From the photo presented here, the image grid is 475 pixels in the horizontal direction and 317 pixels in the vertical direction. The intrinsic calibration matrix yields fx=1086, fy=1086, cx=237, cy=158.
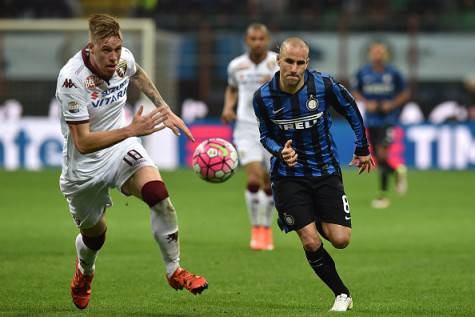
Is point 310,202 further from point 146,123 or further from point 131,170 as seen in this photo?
point 146,123

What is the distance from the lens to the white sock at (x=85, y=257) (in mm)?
8336

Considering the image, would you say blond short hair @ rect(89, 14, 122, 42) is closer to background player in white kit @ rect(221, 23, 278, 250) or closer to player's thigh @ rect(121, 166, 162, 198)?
player's thigh @ rect(121, 166, 162, 198)

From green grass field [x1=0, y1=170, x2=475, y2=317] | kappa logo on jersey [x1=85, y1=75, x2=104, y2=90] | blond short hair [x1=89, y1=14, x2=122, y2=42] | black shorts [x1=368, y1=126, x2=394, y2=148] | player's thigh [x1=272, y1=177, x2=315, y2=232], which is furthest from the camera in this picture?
black shorts [x1=368, y1=126, x2=394, y2=148]

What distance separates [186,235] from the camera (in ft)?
43.5

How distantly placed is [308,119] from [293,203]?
0.63 m

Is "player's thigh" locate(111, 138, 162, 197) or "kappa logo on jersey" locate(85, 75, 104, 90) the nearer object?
"kappa logo on jersey" locate(85, 75, 104, 90)

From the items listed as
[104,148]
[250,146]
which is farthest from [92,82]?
[250,146]

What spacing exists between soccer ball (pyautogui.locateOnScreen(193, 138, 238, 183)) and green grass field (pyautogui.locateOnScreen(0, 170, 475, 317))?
0.98 meters

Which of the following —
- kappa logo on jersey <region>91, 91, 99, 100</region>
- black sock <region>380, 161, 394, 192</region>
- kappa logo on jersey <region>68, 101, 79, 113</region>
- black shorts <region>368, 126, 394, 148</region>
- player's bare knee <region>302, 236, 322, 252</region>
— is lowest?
black sock <region>380, 161, 394, 192</region>

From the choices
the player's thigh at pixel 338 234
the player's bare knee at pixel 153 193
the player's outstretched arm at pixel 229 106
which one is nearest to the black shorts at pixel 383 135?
the player's outstretched arm at pixel 229 106

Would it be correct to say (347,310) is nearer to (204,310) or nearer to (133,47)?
(204,310)

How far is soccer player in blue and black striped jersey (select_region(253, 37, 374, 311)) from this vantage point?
7832 millimetres

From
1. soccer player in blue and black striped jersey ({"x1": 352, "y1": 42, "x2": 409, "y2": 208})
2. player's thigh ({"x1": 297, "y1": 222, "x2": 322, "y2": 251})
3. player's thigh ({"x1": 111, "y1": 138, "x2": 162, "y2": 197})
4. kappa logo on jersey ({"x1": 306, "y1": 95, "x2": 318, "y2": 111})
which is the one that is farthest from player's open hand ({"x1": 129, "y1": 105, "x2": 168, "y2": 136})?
soccer player in blue and black striped jersey ({"x1": 352, "y1": 42, "x2": 409, "y2": 208})

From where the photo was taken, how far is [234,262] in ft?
35.6
